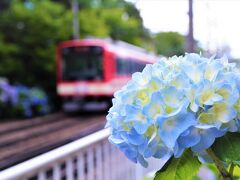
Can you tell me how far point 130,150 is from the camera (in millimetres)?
1051

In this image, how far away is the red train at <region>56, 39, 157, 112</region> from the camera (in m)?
16.0

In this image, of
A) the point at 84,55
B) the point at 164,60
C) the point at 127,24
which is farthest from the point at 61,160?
the point at 127,24

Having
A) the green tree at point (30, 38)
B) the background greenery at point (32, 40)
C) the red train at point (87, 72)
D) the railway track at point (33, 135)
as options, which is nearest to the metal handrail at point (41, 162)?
the railway track at point (33, 135)

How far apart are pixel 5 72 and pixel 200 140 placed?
18253 mm

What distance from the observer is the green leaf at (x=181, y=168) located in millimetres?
1045

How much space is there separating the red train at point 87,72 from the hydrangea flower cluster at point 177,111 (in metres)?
14.8

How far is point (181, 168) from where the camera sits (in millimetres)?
1049

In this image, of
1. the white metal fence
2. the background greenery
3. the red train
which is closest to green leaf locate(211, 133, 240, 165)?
the white metal fence

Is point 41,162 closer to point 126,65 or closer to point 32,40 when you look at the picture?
point 126,65

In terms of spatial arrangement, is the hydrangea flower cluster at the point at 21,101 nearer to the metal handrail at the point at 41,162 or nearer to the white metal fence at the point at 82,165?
the white metal fence at the point at 82,165

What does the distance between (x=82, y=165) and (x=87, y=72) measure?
13692 millimetres

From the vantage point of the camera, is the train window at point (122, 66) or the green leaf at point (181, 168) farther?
the train window at point (122, 66)

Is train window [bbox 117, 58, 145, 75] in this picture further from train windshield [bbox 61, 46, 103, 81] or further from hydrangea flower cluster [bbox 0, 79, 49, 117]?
hydrangea flower cluster [bbox 0, 79, 49, 117]

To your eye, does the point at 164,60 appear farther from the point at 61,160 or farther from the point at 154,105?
the point at 61,160
